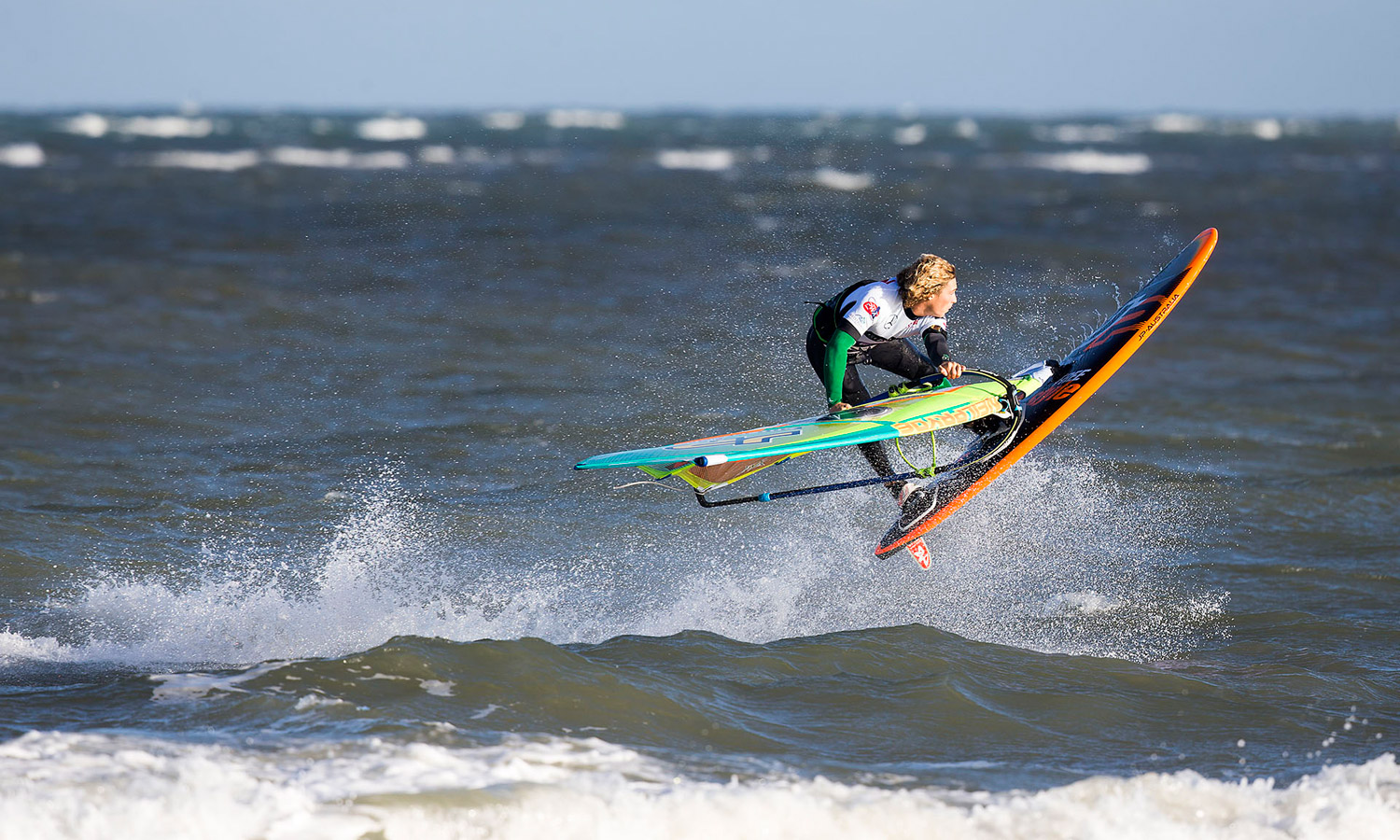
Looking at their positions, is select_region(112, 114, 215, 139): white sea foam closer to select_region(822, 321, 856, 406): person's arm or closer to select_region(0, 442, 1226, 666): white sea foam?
select_region(0, 442, 1226, 666): white sea foam

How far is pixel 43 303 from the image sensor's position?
16.3 m

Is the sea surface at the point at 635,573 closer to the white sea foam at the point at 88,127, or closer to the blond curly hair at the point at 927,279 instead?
the blond curly hair at the point at 927,279

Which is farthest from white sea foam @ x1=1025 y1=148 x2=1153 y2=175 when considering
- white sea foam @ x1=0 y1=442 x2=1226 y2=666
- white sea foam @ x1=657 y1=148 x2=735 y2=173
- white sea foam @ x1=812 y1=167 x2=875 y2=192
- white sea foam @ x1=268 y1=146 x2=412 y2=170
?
white sea foam @ x1=0 y1=442 x2=1226 y2=666

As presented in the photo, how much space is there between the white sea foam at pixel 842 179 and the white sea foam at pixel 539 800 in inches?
1376

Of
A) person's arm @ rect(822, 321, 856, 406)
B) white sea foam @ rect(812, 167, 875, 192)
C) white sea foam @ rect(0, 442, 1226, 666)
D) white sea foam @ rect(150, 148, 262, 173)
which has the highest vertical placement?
white sea foam @ rect(150, 148, 262, 173)

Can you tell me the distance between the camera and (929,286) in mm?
7109

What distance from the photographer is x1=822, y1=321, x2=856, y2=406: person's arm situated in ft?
23.9

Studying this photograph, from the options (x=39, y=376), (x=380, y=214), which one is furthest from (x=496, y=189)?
(x=39, y=376)

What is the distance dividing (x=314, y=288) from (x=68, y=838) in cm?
1414

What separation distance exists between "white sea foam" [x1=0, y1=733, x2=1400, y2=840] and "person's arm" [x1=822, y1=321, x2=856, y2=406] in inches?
108

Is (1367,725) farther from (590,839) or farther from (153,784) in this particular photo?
(153,784)

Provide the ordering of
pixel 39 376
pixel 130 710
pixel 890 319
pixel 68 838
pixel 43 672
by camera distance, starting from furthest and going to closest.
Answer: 1. pixel 39 376
2. pixel 890 319
3. pixel 43 672
4. pixel 130 710
5. pixel 68 838

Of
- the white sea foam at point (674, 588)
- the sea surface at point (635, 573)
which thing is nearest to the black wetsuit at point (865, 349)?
the white sea foam at point (674, 588)

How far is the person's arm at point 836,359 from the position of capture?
7273mm
